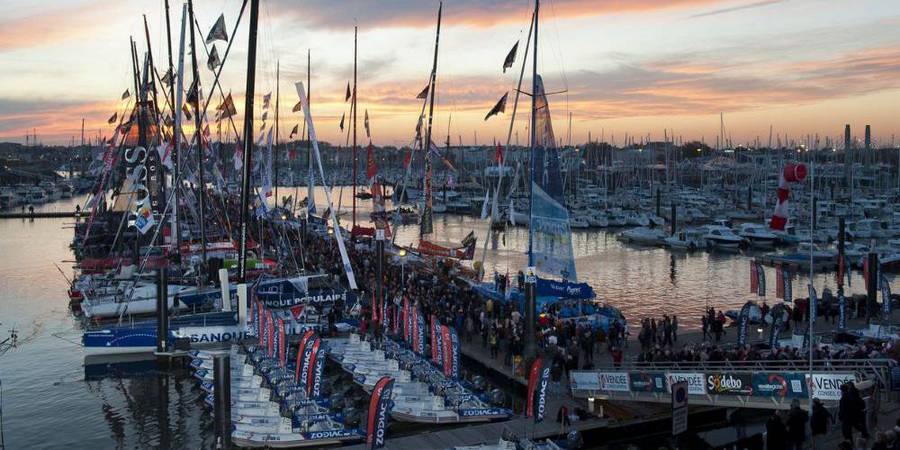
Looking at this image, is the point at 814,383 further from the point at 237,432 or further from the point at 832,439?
the point at 237,432


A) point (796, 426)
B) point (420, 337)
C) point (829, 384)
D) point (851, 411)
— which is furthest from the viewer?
point (420, 337)

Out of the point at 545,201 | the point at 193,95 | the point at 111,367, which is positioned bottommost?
the point at 111,367

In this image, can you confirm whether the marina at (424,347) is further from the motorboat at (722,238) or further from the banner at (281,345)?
the motorboat at (722,238)

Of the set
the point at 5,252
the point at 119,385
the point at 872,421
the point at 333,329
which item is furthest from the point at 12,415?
the point at 5,252

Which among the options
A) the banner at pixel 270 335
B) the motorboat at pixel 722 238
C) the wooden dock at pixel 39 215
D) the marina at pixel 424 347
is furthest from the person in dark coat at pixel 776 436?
the wooden dock at pixel 39 215

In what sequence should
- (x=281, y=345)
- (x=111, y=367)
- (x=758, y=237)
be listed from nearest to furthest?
(x=281, y=345) < (x=111, y=367) < (x=758, y=237)

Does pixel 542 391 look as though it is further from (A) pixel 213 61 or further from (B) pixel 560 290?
(A) pixel 213 61

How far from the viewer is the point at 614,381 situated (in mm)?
20469

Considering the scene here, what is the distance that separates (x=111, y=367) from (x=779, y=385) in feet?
67.8

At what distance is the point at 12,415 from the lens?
23.0 metres

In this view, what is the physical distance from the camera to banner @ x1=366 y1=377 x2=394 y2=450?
1725cm

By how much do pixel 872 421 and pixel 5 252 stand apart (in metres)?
63.5

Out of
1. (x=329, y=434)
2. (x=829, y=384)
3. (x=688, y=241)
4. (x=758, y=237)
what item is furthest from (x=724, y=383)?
(x=758, y=237)

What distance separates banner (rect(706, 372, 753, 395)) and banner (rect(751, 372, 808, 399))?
0.55ft
